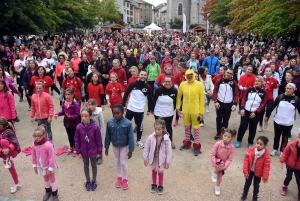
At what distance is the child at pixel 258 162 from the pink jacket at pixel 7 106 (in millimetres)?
5074

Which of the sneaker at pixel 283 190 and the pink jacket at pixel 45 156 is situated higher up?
the pink jacket at pixel 45 156

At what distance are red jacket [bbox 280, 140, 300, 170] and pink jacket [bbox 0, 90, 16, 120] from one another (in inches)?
223

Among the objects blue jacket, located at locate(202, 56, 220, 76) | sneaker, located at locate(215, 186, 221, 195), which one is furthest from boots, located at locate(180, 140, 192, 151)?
blue jacket, located at locate(202, 56, 220, 76)

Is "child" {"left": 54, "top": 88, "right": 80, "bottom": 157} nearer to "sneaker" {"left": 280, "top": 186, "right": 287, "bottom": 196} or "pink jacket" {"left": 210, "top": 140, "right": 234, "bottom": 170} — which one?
"pink jacket" {"left": 210, "top": 140, "right": 234, "bottom": 170}

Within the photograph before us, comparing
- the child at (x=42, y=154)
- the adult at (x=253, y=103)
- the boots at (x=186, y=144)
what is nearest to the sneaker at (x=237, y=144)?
the adult at (x=253, y=103)

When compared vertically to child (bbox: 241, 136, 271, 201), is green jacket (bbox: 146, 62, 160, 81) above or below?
above

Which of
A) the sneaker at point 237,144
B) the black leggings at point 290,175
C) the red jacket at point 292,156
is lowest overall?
the sneaker at point 237,144

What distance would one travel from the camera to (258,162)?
4301 mm

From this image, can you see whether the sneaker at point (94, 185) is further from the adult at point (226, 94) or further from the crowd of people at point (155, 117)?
the adult at point (226, 94)

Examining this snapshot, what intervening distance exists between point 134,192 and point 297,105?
385 cm

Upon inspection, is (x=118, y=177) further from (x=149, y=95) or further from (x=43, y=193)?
(x=149, y=95)

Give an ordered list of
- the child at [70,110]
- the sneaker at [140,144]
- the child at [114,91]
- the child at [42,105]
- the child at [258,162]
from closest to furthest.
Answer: the child at [258,162], the child at [70,110], the child at [42,105], the sneaker at [140,144], the child at [114,91]

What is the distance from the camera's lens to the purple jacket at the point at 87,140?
181 inches

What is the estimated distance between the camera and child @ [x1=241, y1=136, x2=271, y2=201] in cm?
423
